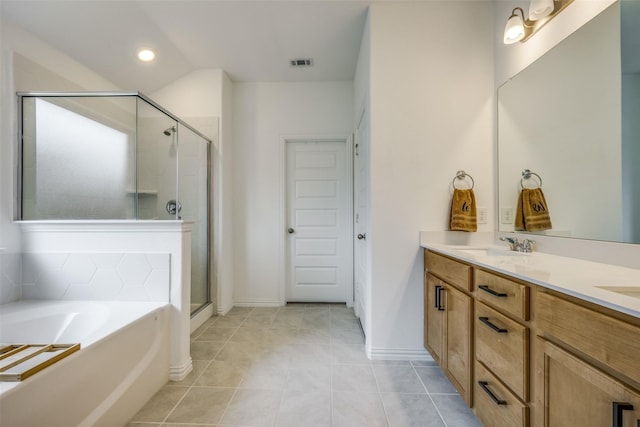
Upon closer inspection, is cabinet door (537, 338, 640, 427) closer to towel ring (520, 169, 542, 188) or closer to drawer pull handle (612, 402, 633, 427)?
drawer pull handle (612, 402, 633, 427)

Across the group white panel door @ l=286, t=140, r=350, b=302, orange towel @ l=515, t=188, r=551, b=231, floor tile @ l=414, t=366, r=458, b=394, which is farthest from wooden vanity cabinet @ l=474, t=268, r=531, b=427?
white panel door @ l=286, t=140, r=350, b=302

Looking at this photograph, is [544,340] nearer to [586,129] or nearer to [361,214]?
[586,129]

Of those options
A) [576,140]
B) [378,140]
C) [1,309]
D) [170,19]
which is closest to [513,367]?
[576,140]

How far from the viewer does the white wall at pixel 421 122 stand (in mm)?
2021

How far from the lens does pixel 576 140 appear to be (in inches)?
54.3

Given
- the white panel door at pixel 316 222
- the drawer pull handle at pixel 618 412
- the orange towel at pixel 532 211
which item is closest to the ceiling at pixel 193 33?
the white panel door at pixel 316 222

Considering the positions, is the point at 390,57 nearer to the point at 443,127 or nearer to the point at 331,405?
the point at 443,127

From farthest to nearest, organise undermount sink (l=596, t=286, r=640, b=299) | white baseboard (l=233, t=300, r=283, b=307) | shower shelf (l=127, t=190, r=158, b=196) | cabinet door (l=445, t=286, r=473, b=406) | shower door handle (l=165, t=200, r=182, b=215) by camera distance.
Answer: white baseboard (l=233, t=300, r=283, b=307) < shower door handle (l=165, t=200, r=182, b=215) < shower shelf (l=127, t=190, r=158, b=196) < cabinet door (l=445, t=286, r=473, b=406) < undermount sink (l=596, t=286, r=640, b=299)

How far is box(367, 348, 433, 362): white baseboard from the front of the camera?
6.58 feet

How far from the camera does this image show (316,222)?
10.7ft

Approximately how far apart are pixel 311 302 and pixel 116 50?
3.14 meters

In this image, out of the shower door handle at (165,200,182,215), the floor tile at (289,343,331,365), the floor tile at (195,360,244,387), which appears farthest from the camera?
the shower door handle at (165,200,182,215)

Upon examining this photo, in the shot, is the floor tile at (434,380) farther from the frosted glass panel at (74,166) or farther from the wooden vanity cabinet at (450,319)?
the frosted glass panel at (74,166)

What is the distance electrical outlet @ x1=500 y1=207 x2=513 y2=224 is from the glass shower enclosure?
2387mm
